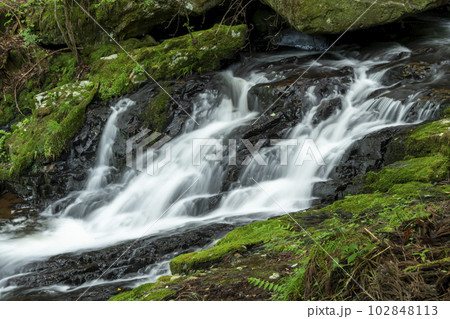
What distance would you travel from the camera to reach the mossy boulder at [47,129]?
348 inches

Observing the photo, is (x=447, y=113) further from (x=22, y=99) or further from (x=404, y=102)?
(x=22, y=99)

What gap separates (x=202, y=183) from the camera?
23.5 ft

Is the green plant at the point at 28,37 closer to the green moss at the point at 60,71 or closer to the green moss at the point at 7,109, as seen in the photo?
the green moss at the point at 60,71

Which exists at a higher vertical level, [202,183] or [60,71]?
[60,71]

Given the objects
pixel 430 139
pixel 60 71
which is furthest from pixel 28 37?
pixel 430 139

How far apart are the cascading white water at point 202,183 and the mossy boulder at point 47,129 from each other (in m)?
0.90

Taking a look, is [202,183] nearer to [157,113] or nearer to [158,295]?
[157,113]

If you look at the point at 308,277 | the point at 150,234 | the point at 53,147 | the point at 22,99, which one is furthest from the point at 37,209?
the point at 308,277

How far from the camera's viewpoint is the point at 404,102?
7.03 meters

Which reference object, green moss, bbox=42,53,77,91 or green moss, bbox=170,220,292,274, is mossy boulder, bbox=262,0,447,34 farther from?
green moss, bbox=170,220,292,274

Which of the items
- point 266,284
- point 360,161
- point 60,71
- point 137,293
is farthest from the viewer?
point 60,71

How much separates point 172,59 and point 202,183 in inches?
145

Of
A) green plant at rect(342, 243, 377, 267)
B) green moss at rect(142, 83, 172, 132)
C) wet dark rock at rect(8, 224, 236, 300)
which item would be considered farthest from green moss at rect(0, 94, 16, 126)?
green plant at rect(342, 243, 377, 267)
